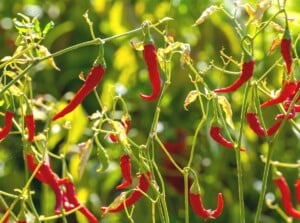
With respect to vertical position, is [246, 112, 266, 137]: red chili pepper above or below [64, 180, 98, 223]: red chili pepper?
above

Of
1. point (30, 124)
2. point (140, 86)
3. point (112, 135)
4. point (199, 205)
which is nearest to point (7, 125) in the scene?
point (30, 124)

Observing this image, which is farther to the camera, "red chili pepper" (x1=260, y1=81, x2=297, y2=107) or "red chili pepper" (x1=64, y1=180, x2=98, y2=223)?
"red chili pepper" (x1=64, y1=180, x2=98, y2=223)

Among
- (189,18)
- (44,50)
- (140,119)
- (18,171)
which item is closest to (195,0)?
(189,18)

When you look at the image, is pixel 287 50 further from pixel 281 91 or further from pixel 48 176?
pixel 48 176

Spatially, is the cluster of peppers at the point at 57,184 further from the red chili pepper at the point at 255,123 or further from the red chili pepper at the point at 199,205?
the red chili pepper at the point at 255,123

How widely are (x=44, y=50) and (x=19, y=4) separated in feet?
6.00

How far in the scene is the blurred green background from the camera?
2342 millimetres

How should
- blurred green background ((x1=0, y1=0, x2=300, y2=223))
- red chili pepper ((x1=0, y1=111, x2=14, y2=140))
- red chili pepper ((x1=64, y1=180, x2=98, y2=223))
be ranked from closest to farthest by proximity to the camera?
red chili pepper ((x1=0, y1=111, x2=14, y2=140)) < red chili pepper ((x1=64, y1=180, x2=98, y2=223)) < blurred green background ((x1=0, y1=0, x2=300, y2=223))

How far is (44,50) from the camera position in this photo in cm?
127

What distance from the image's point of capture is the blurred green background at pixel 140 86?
234 centimetres

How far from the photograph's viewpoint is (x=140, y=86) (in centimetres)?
260

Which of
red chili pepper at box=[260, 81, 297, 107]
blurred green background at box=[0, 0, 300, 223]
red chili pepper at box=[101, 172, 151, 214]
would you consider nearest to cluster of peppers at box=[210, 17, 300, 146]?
red chili pepper at box=[260, 81, 297, 107]

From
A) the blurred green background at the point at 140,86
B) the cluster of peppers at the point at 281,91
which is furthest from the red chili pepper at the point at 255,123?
the blurred green background at the point at 140,86

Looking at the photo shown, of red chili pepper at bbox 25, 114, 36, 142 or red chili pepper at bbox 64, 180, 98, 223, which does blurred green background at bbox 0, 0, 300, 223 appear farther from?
red chili pepper at bbox 25, 114, 36, 142
